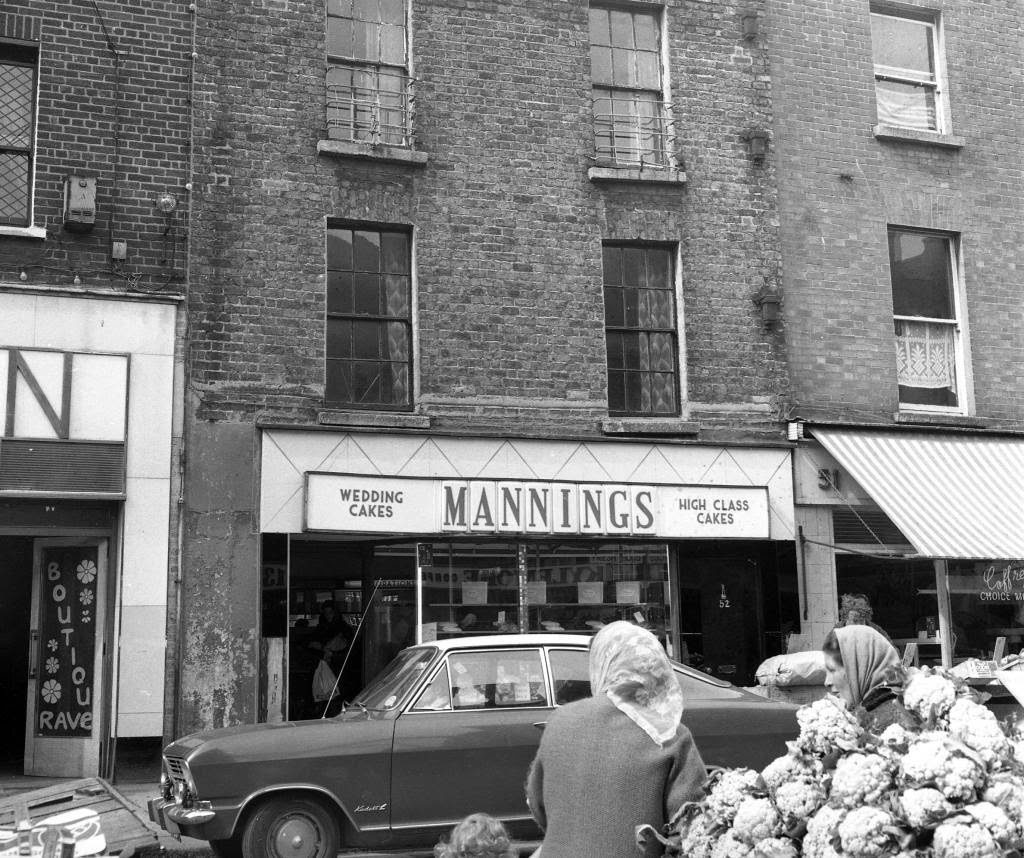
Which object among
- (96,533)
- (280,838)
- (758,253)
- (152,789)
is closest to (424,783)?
(280,838)

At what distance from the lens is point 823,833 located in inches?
130

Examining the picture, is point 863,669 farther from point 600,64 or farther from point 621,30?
point 621,30

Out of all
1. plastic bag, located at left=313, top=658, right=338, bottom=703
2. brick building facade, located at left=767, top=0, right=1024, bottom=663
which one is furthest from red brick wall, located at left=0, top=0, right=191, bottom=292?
brick building facade, located at left=767, top=0, right=1024, bottom=663

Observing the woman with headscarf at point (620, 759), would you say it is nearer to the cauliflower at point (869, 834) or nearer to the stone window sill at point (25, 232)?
A: the cauliflower at point (869, 834)

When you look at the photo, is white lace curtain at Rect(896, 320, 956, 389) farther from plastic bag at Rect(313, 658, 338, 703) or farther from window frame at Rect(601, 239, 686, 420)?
plastic bag at Rect(313, 658, 338, 703)

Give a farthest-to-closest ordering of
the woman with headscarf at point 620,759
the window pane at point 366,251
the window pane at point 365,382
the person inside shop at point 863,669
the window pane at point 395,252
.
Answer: the window pane at point 395,252
the window pane at point 366,251
the window pane at point 365,382
the person inside shop at point 863,669
the woman with headscarf at point 620,759

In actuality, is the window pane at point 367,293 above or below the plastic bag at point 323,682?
above

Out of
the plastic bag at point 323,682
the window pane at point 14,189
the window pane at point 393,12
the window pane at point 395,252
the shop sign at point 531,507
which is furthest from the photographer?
the window pane at point 393,12

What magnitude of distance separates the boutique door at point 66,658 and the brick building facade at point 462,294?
3.16ft

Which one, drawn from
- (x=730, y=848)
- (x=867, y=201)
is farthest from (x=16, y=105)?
(x=730, y=848)

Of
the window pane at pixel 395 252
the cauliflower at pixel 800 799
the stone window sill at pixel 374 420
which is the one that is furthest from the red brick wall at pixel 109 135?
the cauliflower at pixel 800 799

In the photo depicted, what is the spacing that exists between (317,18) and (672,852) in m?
11.1

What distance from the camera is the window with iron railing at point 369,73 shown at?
13000 mm

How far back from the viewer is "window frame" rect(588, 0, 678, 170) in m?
13.8
